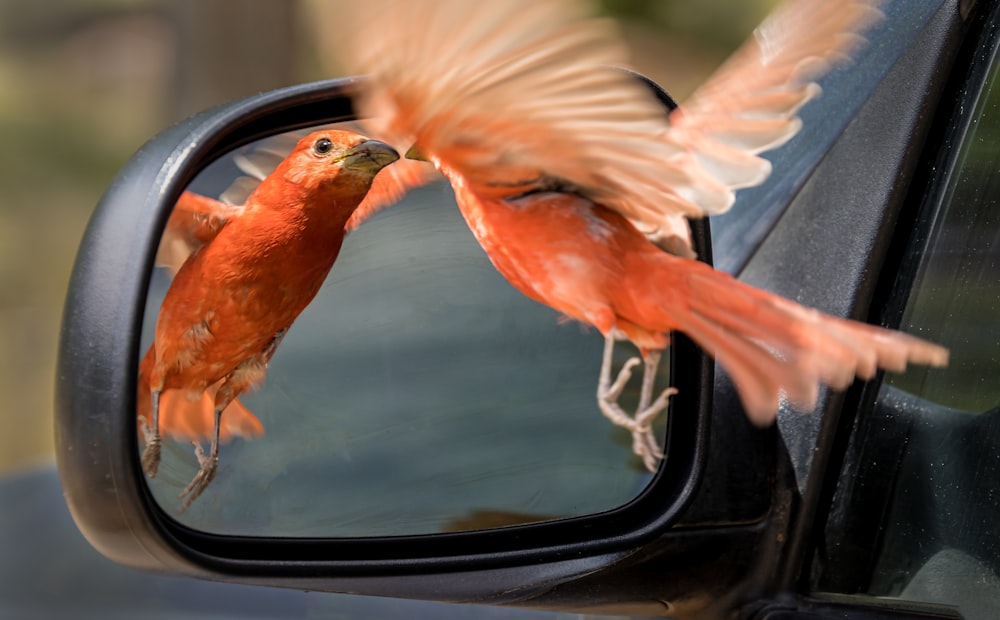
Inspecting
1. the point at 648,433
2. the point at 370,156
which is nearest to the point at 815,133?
the point at 648,433

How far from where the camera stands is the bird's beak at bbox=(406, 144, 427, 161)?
147 centimetres

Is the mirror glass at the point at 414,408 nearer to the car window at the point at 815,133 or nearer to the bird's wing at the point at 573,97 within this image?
the bird's wing at the point at 573,97

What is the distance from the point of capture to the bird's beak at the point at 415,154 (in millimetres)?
1466

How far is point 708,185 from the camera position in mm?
1489

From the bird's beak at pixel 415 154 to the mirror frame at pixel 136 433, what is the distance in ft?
0.42

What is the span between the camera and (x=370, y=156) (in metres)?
1.45

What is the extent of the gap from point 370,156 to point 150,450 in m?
0.52

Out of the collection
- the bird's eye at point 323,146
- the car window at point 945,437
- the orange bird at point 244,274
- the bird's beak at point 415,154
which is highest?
the bird's eye at point 323,146

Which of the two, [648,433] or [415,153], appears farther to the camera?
[648,433]

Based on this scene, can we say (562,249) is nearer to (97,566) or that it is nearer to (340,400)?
(340,400)

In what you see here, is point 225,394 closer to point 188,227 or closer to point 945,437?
point 188,227

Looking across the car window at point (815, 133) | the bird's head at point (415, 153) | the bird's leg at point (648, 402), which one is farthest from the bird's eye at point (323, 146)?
the car window at point (815, 133)

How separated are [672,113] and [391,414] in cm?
71

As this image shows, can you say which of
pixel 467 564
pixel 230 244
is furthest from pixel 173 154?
pixel 467 564
